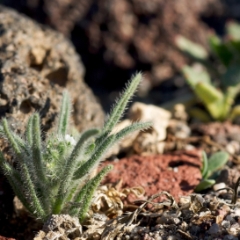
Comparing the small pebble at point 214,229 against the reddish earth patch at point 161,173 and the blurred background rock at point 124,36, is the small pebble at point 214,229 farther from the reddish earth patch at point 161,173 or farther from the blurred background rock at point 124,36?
the blurred background rock at point 124,36

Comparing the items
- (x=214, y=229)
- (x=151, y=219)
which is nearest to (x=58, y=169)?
(x=151, y=219)

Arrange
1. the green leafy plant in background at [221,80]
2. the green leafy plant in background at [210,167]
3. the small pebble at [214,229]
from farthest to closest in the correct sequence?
the green leafy plant in background at [221,80]
the green leafy plant in background at [210,167]
the small pebble at [214,229]

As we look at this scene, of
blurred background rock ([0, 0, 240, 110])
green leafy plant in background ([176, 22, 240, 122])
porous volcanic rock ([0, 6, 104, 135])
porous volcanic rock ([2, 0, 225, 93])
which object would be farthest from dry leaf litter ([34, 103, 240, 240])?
porous volcanic rock ([2, 0, 225, 93])

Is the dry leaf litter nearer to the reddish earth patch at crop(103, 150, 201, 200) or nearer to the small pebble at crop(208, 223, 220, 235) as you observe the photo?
the small pebble at crop(208, 223, 220, 235)

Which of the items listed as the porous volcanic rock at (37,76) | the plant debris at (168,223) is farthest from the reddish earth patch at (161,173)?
the porous volcanic rock at (37,76)

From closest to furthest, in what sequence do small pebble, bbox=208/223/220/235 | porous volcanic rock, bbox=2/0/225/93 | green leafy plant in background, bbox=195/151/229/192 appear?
small pebble, bbox=208/223/220/235 → green leafy plant in background, bbox=195/151/229/192 → porous volcanic rock, bbox=2/0/225/93
